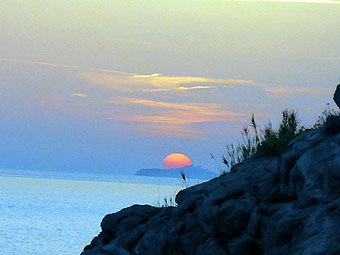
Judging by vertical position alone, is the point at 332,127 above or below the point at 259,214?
above

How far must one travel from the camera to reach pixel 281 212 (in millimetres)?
12430

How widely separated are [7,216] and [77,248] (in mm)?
29009

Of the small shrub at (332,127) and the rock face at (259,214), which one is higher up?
the small shrub at (332,127)

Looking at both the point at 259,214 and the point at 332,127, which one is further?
the point at 332,127

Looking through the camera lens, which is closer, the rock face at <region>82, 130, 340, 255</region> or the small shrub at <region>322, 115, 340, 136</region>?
the rock face at <region>82, 130, 340, 255</region>

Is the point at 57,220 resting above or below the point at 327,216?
above

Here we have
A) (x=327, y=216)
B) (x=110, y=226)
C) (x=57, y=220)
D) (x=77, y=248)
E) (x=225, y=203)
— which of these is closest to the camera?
(x=327, y=216)

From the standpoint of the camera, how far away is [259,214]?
1277 cm

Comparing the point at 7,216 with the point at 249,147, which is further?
the point at 7,216

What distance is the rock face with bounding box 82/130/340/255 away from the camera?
11164 millimetres

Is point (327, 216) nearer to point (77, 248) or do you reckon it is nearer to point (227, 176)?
point (227, 176)

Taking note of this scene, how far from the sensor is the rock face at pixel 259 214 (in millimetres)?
11164

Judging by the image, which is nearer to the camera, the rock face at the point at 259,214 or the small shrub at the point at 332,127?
the rock face at the point at 259,214

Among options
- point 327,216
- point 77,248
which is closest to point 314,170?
point 327,216
